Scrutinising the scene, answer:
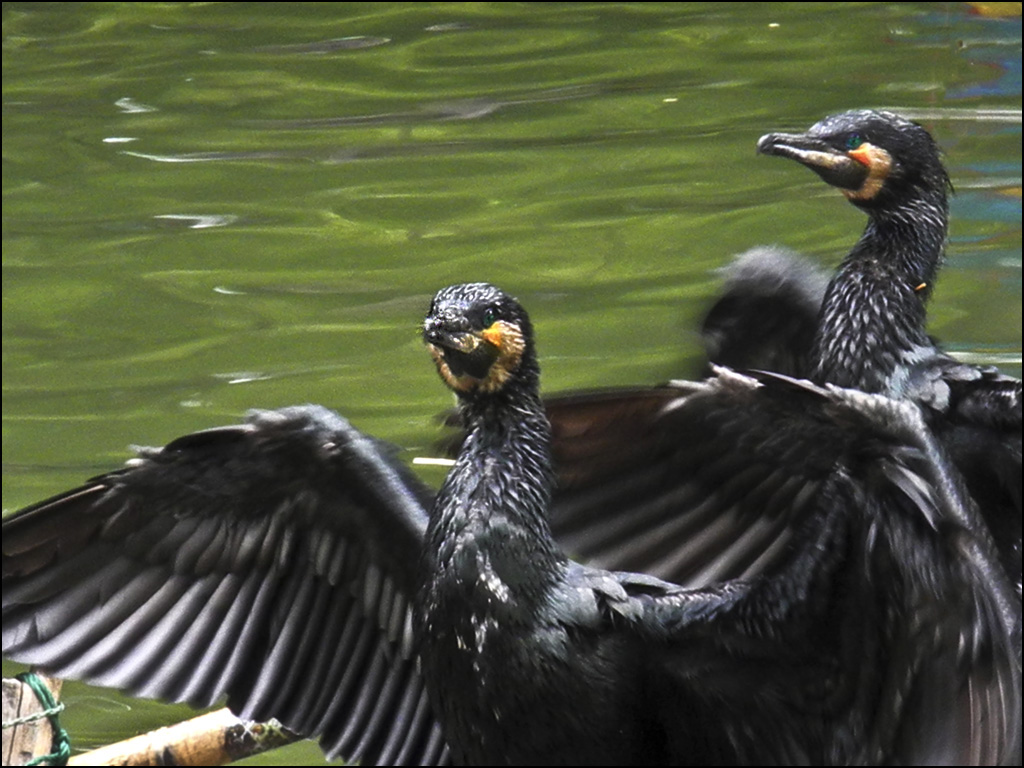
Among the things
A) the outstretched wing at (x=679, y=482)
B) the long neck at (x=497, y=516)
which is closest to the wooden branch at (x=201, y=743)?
the outstretched wing at (x=679, y=482)

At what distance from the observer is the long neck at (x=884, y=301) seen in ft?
15.1

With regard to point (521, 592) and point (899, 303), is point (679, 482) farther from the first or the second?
point (899, 303)

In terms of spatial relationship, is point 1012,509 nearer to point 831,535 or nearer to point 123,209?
point 831,535

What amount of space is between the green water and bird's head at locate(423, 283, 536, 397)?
14.6 feet

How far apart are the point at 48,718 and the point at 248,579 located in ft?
2.69

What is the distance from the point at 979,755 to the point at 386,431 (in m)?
5.23

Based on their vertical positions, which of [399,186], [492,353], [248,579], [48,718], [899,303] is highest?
[492,353]

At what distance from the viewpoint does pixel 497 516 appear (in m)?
3.63

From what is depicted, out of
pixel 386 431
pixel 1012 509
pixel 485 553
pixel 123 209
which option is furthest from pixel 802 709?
pixel 123 209

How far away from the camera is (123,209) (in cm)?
958

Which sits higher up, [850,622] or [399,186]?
[850,622]

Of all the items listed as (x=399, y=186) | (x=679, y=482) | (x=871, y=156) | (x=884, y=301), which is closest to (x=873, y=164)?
(x=871, y=156)

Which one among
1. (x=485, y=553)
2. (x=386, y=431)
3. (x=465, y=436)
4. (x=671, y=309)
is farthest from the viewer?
(x=671, y=309)

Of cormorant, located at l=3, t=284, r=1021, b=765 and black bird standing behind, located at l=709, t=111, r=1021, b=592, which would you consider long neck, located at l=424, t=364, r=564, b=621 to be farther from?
black bird standing behind, located at l=709, t=111, r=1021, b=592
